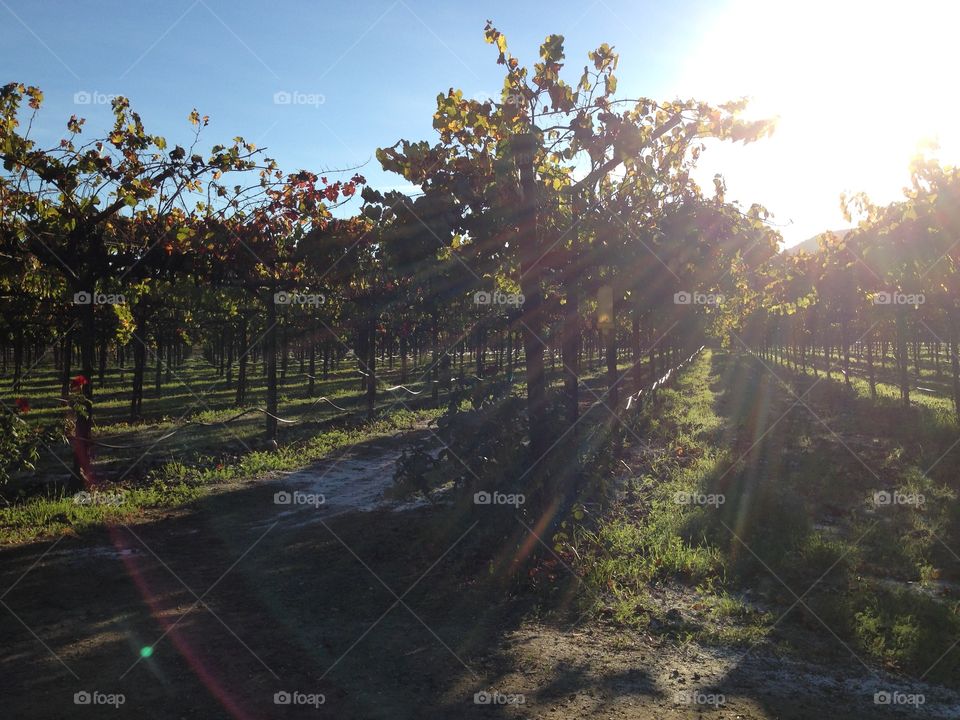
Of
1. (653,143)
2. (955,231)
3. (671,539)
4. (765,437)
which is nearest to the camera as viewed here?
(653,143)

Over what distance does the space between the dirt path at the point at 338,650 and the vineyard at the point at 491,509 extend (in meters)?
0.03

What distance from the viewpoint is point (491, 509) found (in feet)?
23.1

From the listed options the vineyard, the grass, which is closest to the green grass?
the vineyard

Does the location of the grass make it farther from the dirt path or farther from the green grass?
the green grass

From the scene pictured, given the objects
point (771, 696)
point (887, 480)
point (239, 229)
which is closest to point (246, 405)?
point (239, 229)

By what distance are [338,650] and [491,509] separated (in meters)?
2.42

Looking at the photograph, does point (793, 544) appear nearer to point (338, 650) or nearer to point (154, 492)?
point (338, 650)

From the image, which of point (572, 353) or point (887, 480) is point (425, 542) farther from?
point (887, 480)

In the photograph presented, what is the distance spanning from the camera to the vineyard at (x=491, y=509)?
4695mm

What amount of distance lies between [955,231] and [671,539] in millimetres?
7264

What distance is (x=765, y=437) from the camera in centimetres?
1645

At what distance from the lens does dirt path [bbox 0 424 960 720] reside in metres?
4.22

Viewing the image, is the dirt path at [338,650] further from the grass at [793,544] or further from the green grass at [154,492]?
the green grass at [154,492]

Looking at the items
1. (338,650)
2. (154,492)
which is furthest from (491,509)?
(154,492)
